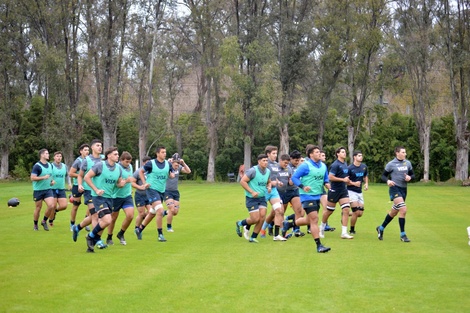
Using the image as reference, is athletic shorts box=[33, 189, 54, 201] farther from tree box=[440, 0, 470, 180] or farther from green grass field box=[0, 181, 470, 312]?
tree box=[440, 0, 470, 180]

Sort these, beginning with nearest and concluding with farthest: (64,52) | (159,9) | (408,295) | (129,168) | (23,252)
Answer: (408,295)
(23,252)
(129,168)
(64,52)
(159,9)

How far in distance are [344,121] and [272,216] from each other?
45953 millimetres

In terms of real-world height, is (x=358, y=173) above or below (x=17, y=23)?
below

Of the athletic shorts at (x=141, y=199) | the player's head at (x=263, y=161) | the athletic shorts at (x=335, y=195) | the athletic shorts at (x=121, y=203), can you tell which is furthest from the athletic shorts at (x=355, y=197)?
the athletic shorts at (x=121, y=203)

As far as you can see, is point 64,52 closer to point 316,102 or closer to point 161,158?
point 316,102

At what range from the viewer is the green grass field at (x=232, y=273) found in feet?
27.2

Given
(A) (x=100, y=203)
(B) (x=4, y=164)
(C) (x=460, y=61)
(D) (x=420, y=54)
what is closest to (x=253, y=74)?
(D) (x=420, y=54)

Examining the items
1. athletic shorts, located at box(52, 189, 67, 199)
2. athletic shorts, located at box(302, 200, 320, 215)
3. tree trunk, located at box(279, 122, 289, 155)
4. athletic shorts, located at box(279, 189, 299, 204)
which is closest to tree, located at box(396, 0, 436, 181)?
tree trunk, located at box(279, 122, 289, 155)

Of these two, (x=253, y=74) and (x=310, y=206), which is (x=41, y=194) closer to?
(x=310, y=206)

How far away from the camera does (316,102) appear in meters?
57.6

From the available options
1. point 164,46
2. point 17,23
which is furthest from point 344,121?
point 17,23

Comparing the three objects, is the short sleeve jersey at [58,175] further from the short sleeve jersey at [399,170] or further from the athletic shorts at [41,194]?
the short sleeve jersey at [399,170]

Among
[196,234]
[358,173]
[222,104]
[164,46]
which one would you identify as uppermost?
[164,46]

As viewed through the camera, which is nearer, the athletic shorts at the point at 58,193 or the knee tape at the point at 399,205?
the knee tape at the point at 399,205
